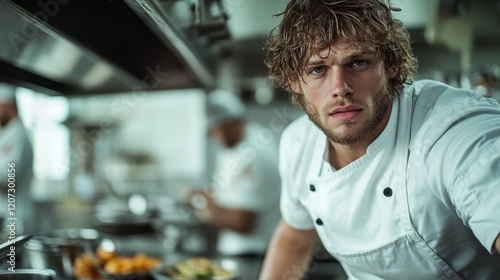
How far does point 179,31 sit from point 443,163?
0.78 m

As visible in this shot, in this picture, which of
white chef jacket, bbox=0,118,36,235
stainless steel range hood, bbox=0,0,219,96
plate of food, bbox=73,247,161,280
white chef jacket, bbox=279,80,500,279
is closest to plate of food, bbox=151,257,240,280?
plate of food, bbox=73,247,161,280

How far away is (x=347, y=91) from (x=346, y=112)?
0.04 metres

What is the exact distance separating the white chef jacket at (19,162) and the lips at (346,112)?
1945mm

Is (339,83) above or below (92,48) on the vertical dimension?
below

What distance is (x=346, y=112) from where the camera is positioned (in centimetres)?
97

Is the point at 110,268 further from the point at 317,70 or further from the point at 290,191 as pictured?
the point at 317,70

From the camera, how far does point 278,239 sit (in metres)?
1.39

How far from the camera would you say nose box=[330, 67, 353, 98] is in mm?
957

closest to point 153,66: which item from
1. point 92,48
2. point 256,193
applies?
point 92,48

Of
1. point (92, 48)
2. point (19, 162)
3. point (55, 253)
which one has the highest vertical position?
point (92, 48)

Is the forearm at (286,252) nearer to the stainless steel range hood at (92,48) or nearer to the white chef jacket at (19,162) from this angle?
the stainless steel range hood at (92,48)

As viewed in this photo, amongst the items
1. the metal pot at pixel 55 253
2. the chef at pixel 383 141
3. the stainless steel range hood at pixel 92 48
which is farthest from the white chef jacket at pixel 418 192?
the metal pot at pixel 55 253

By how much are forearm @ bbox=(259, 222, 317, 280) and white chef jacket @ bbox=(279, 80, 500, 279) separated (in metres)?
0.15

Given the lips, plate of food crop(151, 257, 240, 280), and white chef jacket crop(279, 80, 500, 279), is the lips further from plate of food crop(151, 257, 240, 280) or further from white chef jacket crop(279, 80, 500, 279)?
plate of food crop(151, 257, 240, 280)
